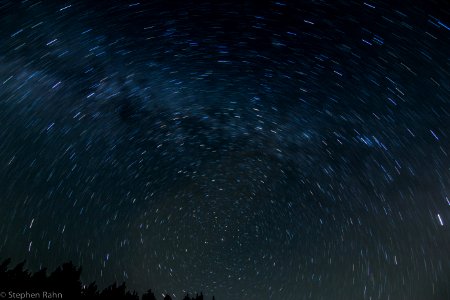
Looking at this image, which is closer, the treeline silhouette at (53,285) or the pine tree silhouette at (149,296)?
the treeline silhouette at (53,285)

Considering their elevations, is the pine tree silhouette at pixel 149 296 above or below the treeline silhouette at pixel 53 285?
below

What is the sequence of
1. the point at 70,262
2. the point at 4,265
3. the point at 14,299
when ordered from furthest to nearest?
1. the point at 70,262
2. the point at 4,265
3. the point at 14,299

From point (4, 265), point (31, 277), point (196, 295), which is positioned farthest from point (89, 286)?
point (196, 295)

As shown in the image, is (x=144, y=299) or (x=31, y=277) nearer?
(x=31, y=277)

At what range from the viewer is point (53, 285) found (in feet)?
84.1

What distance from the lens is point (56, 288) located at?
25547 millimetres

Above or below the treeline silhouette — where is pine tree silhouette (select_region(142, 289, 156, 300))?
below

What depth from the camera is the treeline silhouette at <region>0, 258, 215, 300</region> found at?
24.0m

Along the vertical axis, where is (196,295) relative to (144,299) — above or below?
below

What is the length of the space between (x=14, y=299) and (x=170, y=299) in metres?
12.0

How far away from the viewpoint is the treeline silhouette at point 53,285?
2397 cm

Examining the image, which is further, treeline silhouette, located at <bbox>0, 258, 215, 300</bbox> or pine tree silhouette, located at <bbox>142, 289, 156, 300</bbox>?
pine tree silhouette, located at <bbox>142, 289, 156, 300</bbox>

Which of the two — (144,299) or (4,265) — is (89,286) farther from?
(4,265)

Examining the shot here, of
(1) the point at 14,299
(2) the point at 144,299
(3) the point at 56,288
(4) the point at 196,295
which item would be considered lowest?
(4) the point at 196,295
